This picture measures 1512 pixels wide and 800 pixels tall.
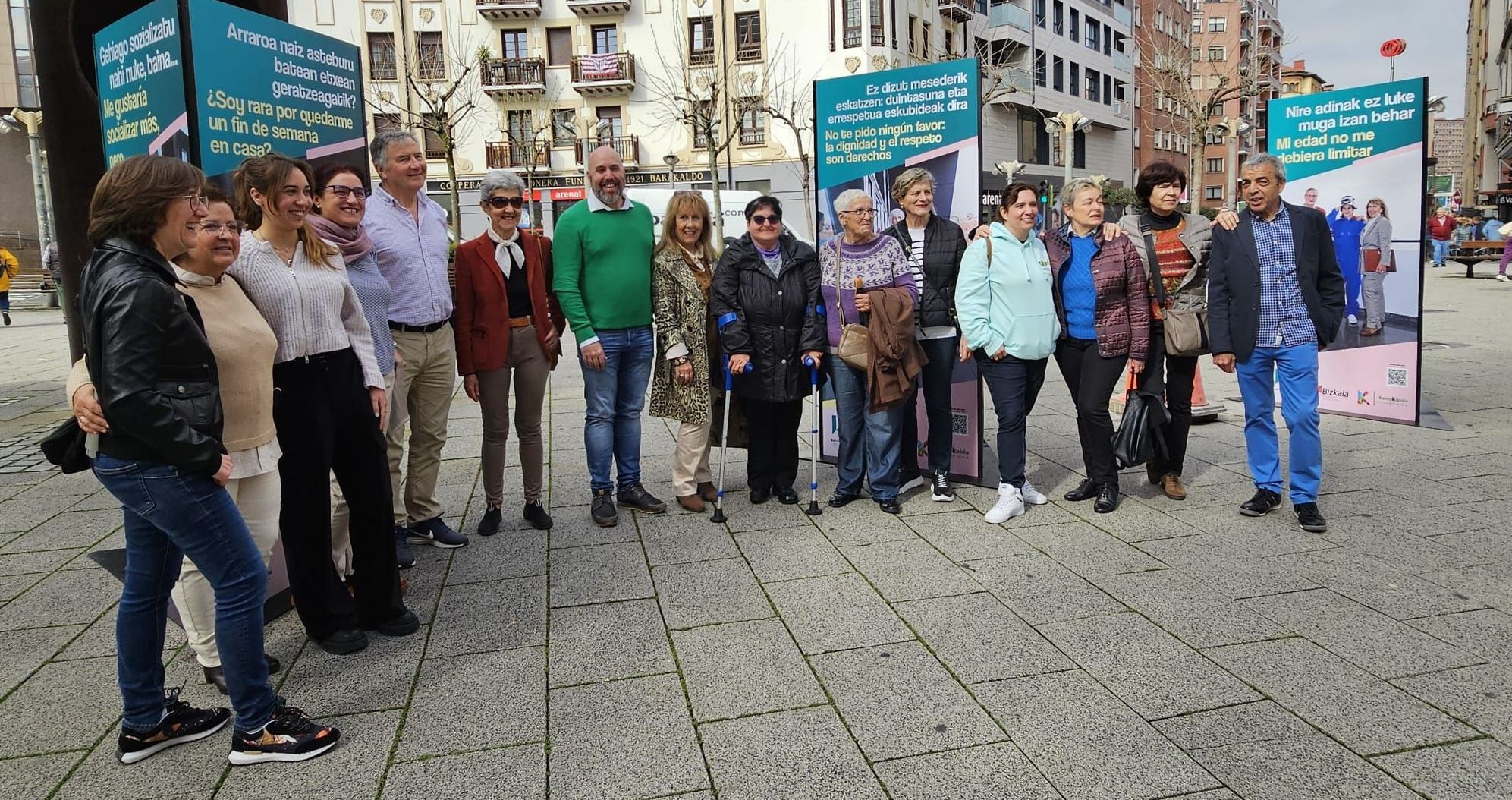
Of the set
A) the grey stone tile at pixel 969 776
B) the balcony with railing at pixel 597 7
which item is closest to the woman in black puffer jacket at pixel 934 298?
the grey stone tile at pixel 969 776

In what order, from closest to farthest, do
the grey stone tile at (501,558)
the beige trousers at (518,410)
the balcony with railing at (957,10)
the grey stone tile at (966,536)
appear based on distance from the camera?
the grey stone tile at (501,558)
the grey stone tile at (966,536)
the beige trousers at (518,410)
the balcony with railing at (957,10)

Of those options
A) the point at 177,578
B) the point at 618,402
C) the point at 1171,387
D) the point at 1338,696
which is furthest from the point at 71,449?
the point at 1171,387

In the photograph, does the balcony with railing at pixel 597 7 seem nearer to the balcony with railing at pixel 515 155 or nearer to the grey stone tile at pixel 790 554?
the balcony with railing at pixel 515 155

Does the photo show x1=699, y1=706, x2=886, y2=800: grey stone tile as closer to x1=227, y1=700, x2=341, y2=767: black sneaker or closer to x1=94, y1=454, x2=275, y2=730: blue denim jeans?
x1=227, y1=700, x2=341, y2=767: black sneaker

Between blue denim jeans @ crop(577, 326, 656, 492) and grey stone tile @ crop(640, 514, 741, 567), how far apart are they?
14.6 inches

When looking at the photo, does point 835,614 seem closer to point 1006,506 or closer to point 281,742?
point 1006,506

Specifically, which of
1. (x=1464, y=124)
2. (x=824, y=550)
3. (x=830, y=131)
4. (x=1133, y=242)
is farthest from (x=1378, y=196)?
(x=1464, y=124)

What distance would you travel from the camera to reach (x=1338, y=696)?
3258 mm

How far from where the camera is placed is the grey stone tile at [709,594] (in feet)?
13.6

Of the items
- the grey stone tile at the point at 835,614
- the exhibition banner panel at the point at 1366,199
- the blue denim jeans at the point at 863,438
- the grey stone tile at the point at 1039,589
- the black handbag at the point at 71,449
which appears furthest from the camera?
the exhibition banner panel at the point at 1366,199

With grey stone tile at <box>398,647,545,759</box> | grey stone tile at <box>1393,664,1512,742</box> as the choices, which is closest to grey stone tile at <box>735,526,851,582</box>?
grey stone tile at <box>398,647,545,759</box>

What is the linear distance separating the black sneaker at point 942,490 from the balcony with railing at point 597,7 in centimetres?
3651

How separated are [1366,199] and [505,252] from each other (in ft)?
21.4

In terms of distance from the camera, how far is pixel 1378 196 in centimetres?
773
